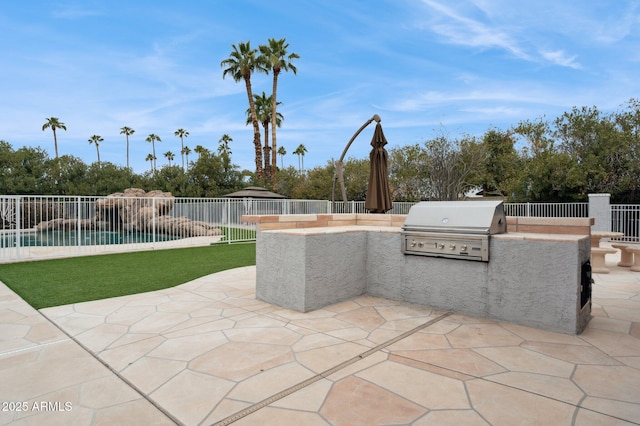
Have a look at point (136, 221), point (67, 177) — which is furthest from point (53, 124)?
point (136, 221)

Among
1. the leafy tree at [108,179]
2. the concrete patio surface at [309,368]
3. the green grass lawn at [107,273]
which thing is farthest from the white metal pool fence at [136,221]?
the leafy tree at [108,179]

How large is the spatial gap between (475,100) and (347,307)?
55.6 ft

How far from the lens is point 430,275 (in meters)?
4.08

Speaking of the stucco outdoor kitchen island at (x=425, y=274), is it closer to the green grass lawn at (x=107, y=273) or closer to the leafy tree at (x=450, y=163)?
the green grass lawn at (x=107, y=273)

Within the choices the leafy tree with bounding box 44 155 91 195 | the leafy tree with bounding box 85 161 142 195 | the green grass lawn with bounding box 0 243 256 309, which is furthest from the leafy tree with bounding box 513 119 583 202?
the leafy tree with bounding box 44 155 91 195

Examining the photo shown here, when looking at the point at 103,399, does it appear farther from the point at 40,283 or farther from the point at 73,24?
the point at 73,24

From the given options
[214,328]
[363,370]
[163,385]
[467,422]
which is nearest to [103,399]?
[163,385]

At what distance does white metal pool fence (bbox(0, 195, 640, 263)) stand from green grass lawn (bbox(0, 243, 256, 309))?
1083 millimetres

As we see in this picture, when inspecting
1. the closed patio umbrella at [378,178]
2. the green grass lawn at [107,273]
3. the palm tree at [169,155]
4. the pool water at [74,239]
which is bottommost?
the green grass lawn at [107,273]

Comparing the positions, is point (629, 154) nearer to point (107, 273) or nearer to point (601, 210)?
point (601, 210)

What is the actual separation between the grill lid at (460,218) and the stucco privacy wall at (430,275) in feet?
0.64

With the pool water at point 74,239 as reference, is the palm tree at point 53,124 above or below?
above

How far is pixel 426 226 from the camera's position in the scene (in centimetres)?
405

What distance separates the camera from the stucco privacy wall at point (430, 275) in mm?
3264
